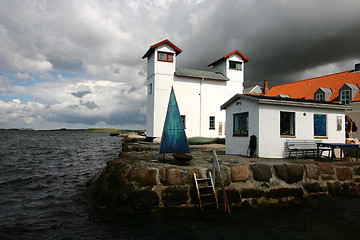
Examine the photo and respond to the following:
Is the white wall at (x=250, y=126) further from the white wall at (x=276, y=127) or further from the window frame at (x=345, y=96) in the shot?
the window frame at (x=345, y=96)

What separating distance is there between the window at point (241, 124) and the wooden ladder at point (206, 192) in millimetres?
5661

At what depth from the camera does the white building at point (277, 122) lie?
12711 millimetres

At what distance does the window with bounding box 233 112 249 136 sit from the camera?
14.0 metres

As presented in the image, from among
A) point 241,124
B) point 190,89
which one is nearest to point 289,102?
point 241,124

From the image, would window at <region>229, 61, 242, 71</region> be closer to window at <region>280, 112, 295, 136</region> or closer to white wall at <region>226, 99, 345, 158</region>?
white wall at <region>226, 99, 345, 158</region>

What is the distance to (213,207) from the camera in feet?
28.1

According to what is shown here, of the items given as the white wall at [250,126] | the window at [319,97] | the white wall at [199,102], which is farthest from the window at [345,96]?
the white wall at [250,126]

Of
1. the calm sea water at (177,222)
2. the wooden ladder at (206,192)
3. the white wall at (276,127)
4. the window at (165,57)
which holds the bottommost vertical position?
the calm sea water at (177,222)

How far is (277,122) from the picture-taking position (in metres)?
12.9

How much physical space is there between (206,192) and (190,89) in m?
20.6

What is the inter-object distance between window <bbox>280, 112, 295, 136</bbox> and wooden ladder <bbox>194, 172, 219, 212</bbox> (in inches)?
267

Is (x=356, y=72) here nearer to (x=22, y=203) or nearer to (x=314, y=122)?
(x=314, y=122)

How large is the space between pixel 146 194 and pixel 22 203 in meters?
5.46

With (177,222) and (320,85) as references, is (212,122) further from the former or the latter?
(177,222)
